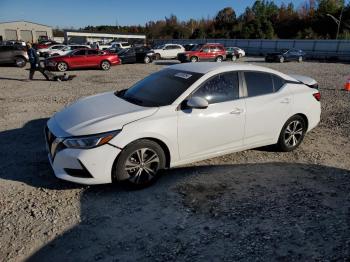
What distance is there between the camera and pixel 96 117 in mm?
4223

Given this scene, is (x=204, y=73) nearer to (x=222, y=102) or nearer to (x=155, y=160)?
(x=222, y=102)

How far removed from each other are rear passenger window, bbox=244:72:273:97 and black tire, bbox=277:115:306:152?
0.73m

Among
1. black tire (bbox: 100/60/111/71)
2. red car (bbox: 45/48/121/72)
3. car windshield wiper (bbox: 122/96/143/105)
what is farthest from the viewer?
black tire (bbox: 100/60/111/71)

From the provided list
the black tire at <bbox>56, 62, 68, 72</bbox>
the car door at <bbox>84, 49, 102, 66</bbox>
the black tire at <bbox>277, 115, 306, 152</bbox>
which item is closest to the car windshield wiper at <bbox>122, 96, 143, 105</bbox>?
the black tire at <bbox>277, 115, 306, 152</bbox>

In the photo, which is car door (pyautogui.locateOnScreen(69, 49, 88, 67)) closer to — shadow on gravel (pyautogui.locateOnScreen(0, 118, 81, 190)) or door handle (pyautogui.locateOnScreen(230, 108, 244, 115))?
shadow on gravel (pyautogui.locateOnScreen(0, 118, 81, 190))

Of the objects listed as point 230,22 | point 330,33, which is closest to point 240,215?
point 330,33

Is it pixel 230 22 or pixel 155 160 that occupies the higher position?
pixel 230 22

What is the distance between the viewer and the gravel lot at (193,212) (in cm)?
318

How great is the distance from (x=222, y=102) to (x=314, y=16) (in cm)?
6310

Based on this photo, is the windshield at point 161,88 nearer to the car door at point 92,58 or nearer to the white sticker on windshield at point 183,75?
the white sticker on windshield at point 183,75

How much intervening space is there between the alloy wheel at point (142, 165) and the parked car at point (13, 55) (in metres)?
19.8

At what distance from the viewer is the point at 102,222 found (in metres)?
3.63

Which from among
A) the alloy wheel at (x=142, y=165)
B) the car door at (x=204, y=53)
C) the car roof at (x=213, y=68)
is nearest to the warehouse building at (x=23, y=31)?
the car door at (x=204, y=53)

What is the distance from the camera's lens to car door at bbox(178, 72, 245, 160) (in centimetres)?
442
